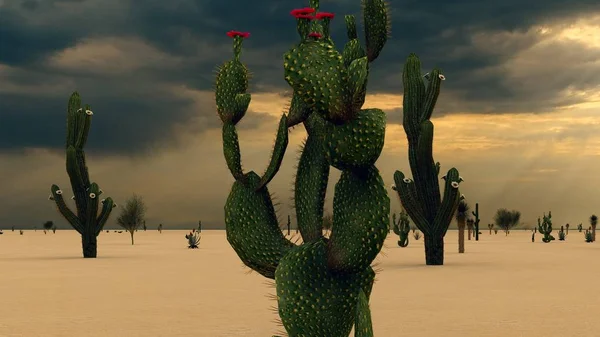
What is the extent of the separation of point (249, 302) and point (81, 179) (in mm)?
18850

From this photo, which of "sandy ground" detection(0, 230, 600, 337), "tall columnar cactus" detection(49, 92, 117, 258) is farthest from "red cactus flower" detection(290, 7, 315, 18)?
"tall columnar cactus" detection(49, 92, 117, 258)

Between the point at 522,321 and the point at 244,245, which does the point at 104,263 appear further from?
the point at 244,245

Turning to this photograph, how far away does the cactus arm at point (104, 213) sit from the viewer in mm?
32938

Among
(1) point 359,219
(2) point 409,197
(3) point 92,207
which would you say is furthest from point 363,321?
(3) point 92,207

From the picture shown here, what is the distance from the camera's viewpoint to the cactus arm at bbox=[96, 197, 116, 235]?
108ft

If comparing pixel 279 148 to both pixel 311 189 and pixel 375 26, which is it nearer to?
pixel 311 189

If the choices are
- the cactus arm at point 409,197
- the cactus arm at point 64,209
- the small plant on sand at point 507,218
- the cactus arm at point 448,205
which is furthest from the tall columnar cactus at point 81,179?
the small plant on sand at point 507,218

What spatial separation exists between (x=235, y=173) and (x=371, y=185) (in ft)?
6.26

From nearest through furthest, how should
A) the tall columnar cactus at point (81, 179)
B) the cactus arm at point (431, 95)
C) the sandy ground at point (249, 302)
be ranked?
the sandy ground at point (249, 302), the cactus arm at point (431, 95), the tall columnar cactus at point (81, 179)

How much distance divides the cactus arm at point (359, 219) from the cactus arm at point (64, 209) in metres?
26.8

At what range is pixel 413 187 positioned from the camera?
2672cm

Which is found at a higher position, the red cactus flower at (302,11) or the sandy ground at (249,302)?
the red cactus flower at (302,11)

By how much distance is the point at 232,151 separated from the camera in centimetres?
856

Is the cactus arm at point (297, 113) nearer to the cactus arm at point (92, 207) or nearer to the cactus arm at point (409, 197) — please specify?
the cactus arm at point (409, 197)
